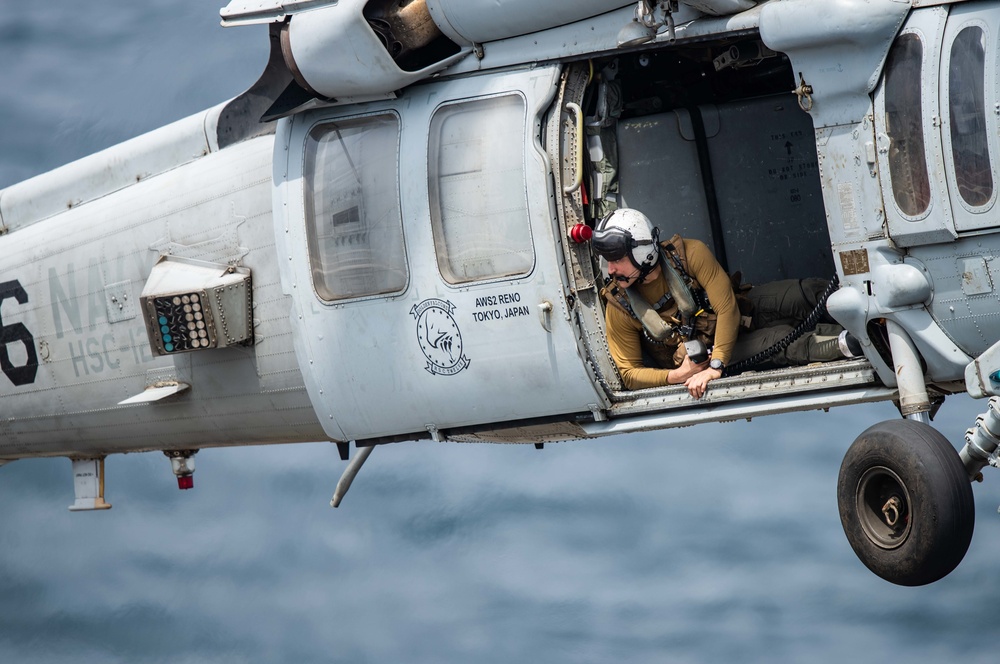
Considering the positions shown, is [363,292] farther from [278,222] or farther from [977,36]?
[977,36]

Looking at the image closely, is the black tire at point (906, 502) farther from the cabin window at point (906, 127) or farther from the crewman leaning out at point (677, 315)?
the cabin window at point (906, 127)

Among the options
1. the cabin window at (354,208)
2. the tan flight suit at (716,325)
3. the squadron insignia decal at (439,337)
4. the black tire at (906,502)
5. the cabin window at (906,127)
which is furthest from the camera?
the cabin window at (354,208)

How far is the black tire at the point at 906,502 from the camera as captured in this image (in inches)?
204

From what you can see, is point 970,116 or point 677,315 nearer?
point 970,116

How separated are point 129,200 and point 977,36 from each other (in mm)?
4851

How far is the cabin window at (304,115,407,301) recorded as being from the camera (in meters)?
6.66

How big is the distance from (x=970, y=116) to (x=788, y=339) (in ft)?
4.96

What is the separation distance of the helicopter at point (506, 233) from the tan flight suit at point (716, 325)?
11 centimetres

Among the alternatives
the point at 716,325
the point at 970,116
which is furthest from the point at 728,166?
the point at 970,116

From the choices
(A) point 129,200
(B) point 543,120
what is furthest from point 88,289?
(B) point 543,120

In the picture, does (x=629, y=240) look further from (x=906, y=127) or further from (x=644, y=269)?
(x=906, y=127)

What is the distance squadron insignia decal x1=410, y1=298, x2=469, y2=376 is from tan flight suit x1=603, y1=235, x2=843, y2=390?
74cm

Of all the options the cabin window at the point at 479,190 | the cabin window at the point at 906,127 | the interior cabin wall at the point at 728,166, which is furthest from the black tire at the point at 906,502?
the interior cabin wall at the point at 728,166

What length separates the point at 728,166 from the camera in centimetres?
765
